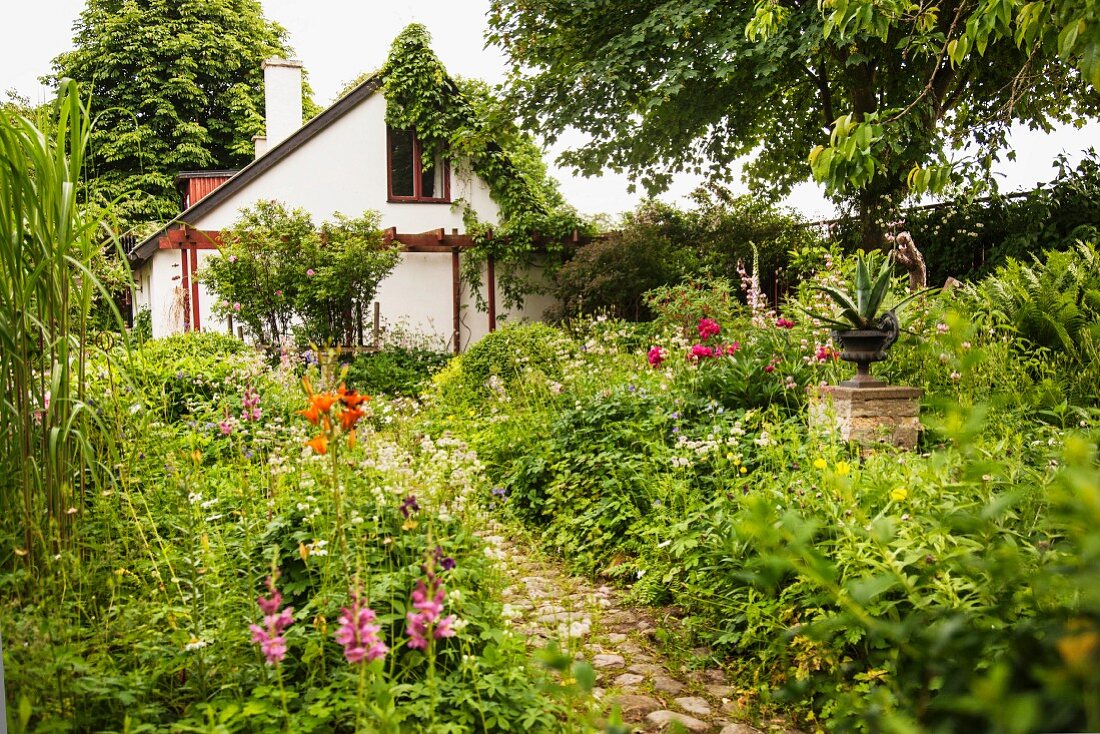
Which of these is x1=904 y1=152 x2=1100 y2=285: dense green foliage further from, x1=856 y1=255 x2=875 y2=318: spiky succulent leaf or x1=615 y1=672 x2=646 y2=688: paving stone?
x1=615 y1=672 x2=646 y2=688: paving stone

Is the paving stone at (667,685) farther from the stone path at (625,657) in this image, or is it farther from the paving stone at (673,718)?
the paving stone at (673,718)

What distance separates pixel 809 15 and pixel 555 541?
26.1ft

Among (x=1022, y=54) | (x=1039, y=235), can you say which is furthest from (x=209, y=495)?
(x=1022, y=54)

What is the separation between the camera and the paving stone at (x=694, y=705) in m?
2.57

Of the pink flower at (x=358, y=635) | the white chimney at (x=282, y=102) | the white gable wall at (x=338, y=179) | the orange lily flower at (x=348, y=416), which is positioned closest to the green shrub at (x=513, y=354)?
the white gable wall at (x=338, y=179)

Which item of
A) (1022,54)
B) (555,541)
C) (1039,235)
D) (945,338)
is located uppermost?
(1022,54)

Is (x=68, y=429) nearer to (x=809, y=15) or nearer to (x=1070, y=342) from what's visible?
(x=1070, y=342)

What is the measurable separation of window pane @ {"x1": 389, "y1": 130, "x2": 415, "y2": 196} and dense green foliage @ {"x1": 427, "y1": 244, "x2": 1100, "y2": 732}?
714cm

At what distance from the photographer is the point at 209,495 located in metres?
3.20

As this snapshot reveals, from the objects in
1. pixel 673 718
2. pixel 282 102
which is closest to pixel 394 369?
pixel 282 102

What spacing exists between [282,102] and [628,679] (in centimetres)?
1293

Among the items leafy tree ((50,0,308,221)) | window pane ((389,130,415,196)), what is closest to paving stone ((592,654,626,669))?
leafy tree ((50,0,308,221))

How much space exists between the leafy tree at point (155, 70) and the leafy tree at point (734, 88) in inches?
227

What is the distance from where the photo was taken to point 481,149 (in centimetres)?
1271
